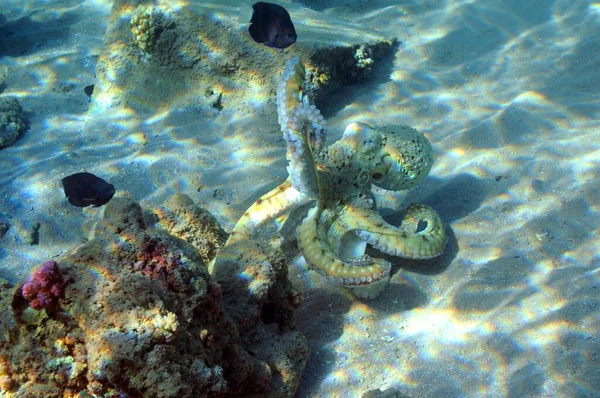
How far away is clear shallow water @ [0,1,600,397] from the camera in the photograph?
115 inches

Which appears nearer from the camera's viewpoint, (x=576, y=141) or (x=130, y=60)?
(x=576, y=141)

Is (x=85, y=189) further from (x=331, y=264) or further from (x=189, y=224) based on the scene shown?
(x=331, y=264)

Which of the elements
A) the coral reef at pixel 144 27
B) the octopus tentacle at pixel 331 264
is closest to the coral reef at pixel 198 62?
the coral reef at pixel 144 27

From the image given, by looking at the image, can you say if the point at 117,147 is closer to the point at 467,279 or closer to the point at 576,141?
the point at 467,279

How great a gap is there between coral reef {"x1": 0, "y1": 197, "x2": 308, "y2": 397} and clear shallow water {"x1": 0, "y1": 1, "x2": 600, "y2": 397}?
→ 864 mm

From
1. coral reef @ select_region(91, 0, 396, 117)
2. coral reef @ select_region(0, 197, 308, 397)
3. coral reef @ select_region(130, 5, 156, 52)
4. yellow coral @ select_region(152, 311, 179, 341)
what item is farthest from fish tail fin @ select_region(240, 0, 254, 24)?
yellow coral @ select_region(152, 311, 179, 341)

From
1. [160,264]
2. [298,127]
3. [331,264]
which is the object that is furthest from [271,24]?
[160,264]

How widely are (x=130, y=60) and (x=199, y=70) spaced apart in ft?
4.01

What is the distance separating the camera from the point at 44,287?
2.13 meters

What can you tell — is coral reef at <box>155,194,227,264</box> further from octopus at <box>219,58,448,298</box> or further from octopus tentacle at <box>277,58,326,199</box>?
octopus tentacle at <box>277,58,326,199</box>

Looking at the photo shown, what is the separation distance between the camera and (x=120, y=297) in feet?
6.87

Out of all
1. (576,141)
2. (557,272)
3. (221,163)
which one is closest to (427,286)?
(557,272)

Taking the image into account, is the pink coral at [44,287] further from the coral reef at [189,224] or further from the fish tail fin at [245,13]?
the fish tail fin at [245,13]

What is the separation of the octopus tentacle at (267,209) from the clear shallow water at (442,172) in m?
0.61
